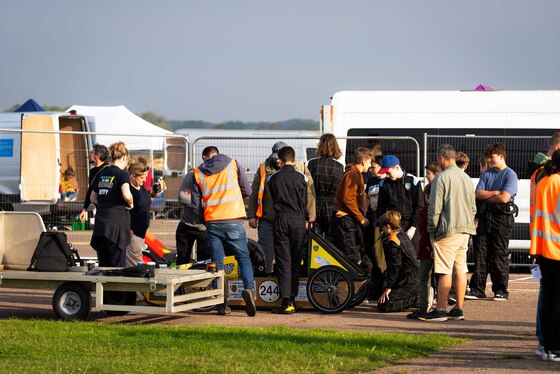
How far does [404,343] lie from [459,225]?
2286 mm

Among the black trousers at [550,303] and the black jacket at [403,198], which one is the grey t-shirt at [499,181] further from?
the black trousers at [550,303]

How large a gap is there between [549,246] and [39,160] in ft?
57.4

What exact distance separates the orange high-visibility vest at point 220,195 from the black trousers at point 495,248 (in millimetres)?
3415

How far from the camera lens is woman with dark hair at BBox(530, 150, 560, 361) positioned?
9078 millimetres

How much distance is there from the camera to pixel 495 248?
535 inches

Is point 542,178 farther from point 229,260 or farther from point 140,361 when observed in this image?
point 229,260

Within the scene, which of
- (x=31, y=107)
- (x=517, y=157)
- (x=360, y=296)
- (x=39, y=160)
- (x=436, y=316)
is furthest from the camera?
(x=31, y=107)

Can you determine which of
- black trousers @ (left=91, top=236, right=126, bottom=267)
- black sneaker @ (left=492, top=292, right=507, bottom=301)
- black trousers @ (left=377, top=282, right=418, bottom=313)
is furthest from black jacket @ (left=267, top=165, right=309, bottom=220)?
black sneaker @ (left=492, top=292, right=507, bottom=301)

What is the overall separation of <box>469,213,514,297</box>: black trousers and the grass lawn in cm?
344

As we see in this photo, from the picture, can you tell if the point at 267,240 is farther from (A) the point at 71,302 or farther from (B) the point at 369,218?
(A) the point at 71,302

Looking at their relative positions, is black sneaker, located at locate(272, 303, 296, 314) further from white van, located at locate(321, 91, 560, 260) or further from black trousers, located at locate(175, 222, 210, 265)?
white van, located at locate(321, 91, 560, 260)

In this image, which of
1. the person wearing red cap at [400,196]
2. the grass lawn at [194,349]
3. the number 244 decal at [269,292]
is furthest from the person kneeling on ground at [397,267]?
the grass lawn at [194,349]

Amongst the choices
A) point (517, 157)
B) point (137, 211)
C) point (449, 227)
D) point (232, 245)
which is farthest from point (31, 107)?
point (449, 227)

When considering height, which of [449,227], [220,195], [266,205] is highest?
[220,195]
